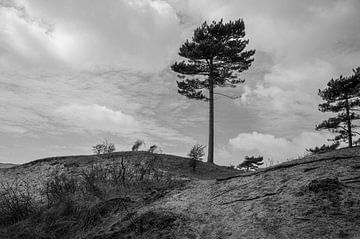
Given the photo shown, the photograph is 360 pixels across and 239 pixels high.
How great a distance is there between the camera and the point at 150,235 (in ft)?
13.2

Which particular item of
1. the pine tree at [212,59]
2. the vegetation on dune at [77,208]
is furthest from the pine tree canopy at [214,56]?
the vegetation on dune at [77,208]

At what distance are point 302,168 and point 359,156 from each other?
3.04 feet

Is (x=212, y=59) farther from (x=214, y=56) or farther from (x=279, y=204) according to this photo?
(x=279, y=204)

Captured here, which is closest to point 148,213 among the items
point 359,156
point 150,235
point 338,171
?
point 150,235

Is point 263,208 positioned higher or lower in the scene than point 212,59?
lower

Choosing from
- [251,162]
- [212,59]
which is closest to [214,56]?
[212,59]

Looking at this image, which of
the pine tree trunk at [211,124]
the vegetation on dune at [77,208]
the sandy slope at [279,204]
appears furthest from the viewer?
the pine tree trunk at [211,124]

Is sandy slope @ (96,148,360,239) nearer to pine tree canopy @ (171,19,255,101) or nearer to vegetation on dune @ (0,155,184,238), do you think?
vegetation on dune @ (0,155,184,238)

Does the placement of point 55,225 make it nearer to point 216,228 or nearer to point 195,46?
point 216,228

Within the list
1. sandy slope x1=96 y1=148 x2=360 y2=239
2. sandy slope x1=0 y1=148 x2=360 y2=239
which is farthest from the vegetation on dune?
sandy slope x1=96 y1=148 x2=360 y2=239

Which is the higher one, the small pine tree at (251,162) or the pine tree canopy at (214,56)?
the pine tree canopy at (214,56)

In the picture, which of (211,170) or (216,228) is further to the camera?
(211,170)

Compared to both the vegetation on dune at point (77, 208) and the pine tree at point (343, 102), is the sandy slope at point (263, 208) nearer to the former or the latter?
the vegetation on dune at point (77, 208)

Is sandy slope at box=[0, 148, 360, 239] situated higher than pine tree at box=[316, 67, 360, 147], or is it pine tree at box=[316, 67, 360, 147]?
pine tree at box=[316, 67, 360, 147]
